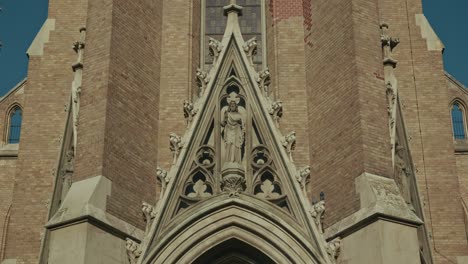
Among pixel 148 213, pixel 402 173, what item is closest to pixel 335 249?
pixel 402 173

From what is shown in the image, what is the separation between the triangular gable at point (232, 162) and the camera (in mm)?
13945

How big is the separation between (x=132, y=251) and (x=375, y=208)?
12.4ft

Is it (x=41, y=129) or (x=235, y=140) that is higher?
(x=41, y=129)

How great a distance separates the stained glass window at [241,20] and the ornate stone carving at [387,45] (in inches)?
98.9

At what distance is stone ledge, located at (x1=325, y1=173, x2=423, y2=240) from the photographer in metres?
12.7

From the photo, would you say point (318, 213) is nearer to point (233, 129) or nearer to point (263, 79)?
point (233, 129)

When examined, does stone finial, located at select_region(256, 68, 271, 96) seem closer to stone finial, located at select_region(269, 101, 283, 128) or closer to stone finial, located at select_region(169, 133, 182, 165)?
stone finial, located at select_region(269, 101, 283, 128)

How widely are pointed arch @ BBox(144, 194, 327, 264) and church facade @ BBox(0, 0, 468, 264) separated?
0.03 meters

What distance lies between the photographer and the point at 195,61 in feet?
54.5

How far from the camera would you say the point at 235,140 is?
14.6 m

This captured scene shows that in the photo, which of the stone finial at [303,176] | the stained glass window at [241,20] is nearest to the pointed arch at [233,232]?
the stone finial at [303,176]

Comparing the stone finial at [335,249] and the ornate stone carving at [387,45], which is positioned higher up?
the ornate stone carving at [387,45]

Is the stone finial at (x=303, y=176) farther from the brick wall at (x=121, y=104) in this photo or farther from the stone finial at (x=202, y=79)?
the brick wall at (x=121, y=104)

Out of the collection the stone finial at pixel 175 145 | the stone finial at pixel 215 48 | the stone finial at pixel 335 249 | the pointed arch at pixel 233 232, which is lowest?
the stone finial at pixel 335 249
